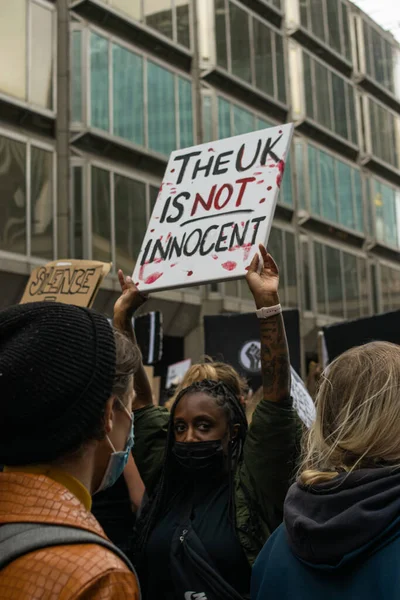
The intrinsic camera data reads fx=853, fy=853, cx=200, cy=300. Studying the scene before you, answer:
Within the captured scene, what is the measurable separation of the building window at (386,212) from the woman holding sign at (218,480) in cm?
2449

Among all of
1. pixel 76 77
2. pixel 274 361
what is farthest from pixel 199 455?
pixel 76 77

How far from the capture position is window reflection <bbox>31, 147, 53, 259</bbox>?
15.5 m

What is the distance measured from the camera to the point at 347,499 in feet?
5.66

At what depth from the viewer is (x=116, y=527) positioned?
3.52m

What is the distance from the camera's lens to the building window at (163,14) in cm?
1805

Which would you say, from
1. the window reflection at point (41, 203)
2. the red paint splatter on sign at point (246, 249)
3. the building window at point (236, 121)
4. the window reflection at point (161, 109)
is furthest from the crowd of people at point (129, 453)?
the building window at point (236, 121)

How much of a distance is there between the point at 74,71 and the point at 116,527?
1454 cm

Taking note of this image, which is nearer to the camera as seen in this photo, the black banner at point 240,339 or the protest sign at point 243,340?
the protest sign at point 243,340

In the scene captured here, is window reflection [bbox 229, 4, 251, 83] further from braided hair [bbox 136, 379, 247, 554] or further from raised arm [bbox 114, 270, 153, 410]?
braided hair [bbox 136, 379, 247, 554]

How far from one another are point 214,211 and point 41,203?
12287 mm

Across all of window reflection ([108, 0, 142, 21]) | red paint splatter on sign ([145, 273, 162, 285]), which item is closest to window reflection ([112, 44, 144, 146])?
window reflection ([108, 0, 142, 21])

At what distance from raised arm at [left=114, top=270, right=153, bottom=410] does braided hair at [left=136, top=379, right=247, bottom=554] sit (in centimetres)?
24

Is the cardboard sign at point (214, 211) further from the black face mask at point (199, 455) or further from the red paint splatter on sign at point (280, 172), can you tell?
the black face mask at point (199, 455)

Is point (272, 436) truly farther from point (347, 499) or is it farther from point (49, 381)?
point (49, 381)
